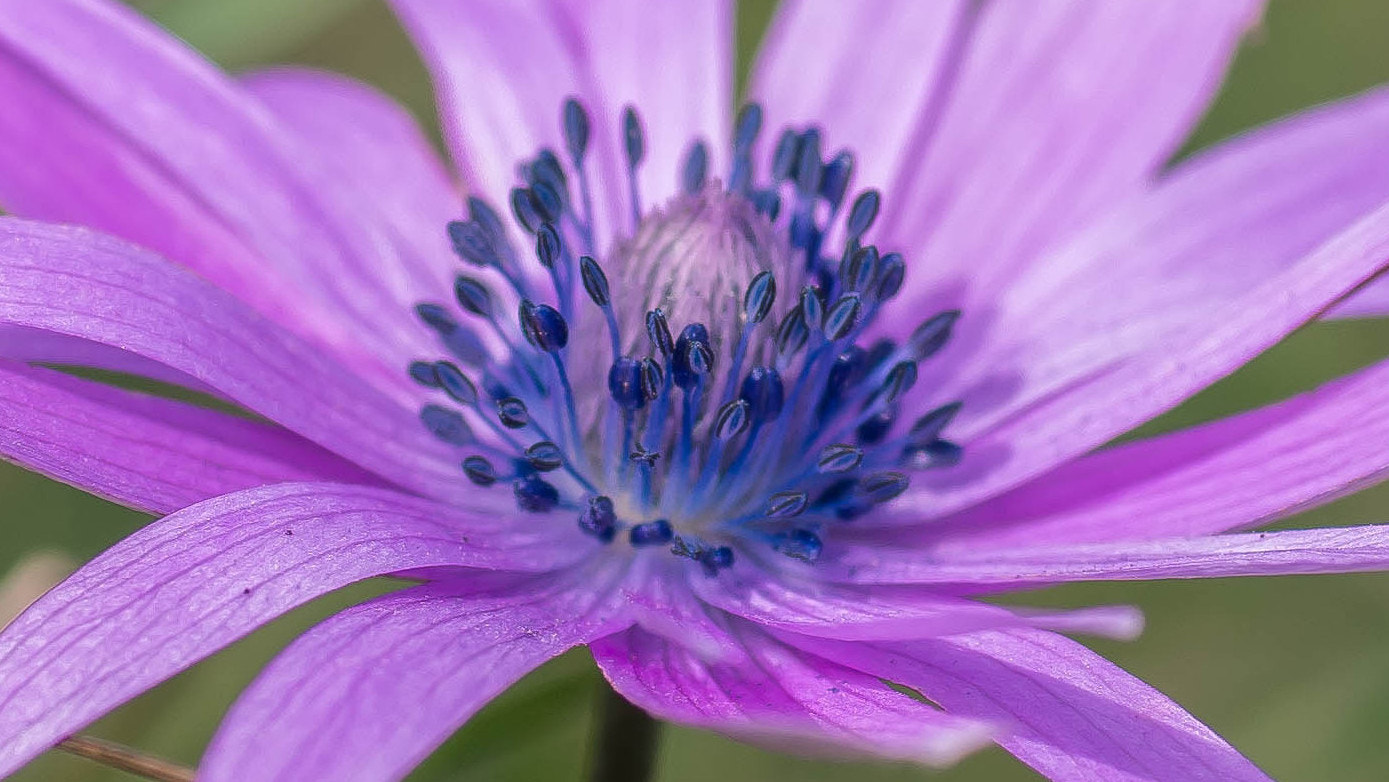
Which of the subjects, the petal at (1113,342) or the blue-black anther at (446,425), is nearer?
the petal at (1113,342)

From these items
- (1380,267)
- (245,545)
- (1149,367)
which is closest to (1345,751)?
(1149,367)

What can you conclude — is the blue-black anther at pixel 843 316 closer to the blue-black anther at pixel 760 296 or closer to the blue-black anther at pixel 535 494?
the blue-black anther at pixel 760 296

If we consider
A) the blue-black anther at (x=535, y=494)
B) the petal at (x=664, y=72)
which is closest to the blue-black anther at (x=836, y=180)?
the petal at (x=664, y=72)

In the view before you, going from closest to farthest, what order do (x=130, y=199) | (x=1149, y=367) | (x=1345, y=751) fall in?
(x=1149, y=367), (x=130, y=199), (x=1345, y=751)

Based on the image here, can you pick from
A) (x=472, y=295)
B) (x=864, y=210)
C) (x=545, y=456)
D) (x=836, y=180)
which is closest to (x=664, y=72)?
(x=836, y=180)

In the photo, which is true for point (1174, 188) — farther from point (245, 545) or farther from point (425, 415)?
point (245, 545)

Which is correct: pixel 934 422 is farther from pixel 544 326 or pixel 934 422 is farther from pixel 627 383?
pixel 544 326
